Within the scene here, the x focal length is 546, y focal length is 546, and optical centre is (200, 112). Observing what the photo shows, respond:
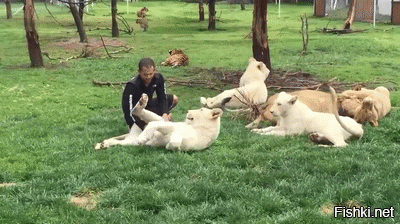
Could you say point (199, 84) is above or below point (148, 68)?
below

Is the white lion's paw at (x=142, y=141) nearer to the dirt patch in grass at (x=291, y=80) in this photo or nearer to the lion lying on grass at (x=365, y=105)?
the lion lying on grass at (x=365, y=105)

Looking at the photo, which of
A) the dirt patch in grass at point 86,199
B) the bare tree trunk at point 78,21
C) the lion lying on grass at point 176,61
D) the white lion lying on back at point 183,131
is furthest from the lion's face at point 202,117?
the bare tree trunk at point 78,21

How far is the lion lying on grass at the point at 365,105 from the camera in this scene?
24.3ft

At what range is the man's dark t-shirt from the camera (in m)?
6.91

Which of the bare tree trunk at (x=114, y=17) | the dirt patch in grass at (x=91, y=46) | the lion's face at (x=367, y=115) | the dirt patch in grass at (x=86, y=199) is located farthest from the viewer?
the bare tree trunk at (x=114, y=17)

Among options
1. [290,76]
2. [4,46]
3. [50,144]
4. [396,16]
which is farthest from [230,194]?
[396,16]

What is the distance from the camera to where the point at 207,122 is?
20.9 feet

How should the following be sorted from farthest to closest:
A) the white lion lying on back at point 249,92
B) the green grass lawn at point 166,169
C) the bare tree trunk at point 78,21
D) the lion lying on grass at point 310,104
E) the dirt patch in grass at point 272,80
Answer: the bare tree trunk at point 78,21
the dirt patch in grass at point 272,80
the white lion lying on back at point 249,92
the lion lying on grass at point 310,104
the green grass lawn at point 166,169

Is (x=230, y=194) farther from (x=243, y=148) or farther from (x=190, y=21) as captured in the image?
(x=190, y=21)

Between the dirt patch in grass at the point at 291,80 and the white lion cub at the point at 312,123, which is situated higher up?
the white lion cub at the point at 312,123

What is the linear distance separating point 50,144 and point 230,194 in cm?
291

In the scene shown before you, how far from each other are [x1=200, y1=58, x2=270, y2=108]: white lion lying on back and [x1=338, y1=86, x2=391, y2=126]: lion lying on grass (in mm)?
1220

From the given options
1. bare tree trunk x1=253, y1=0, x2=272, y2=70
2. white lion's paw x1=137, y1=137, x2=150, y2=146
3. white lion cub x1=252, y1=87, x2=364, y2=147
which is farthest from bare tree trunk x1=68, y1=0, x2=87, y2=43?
white lion cub x1=252, y1=87, x2=364, y2=147

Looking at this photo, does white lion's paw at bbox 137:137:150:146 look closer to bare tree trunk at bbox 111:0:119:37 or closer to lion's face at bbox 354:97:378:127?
lion's face at bbox 354:97:378:127
